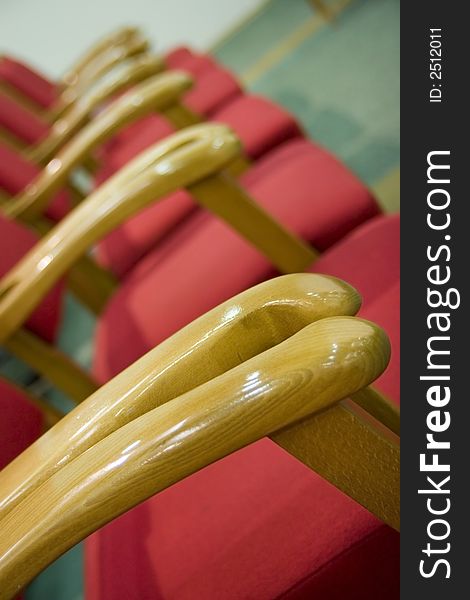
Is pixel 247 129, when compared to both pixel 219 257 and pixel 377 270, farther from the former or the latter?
pixel 377 270

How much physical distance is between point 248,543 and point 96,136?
30.8 inches

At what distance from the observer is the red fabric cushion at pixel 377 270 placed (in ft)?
1.73

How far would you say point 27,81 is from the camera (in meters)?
1.84

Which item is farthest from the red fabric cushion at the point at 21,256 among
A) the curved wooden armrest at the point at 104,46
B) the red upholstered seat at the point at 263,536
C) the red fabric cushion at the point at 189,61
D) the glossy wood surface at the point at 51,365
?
the curved wooden armrest at the point at 104,46

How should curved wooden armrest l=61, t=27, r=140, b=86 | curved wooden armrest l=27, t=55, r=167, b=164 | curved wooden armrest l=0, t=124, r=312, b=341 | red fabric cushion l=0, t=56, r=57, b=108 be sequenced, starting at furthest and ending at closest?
curved wooden armrest l=61, t=27, r=140, b=86, red fabric cushion l=0, t=56, r=57, b=108, curved wooden armrest l=27, t=55, r=167, b=164, curved wooden armrest l=0, t=124, r=312, b=341

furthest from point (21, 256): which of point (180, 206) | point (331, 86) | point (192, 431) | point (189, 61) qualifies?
point (331, 86)

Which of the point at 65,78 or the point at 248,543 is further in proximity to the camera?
the point at 65,78

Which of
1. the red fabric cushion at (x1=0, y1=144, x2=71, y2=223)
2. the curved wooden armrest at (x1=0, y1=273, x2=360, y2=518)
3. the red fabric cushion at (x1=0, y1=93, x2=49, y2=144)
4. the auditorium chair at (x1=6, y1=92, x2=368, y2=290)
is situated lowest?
the curved wooden armrest at (x1=0, y1=273, x2=360, y2=518)

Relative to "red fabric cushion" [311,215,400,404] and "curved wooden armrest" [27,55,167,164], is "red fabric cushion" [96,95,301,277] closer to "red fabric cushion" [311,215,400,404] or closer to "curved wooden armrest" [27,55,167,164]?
"curved wooden armrest" [27,55,167,164]

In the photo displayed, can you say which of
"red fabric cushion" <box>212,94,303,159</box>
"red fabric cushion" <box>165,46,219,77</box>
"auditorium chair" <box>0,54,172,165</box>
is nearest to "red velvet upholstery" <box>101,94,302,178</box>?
"red fabric cushion" <box>212,94,303,159</box>

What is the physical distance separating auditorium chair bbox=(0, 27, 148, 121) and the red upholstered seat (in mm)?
1302

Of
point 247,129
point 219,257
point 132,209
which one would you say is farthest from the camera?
point 247,129

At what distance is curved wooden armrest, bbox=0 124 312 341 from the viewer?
676 millimetres

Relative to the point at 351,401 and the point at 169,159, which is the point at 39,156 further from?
the point at 351,401
